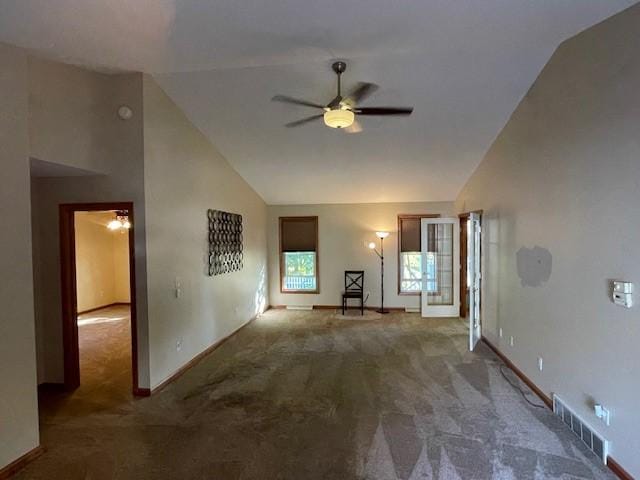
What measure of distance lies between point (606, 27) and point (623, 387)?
2572 mm

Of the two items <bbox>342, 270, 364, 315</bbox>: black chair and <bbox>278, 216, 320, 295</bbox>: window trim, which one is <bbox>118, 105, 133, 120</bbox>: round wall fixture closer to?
<bbox>278, 216, 320, 295</bbox>: window trim

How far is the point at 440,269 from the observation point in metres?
7.49

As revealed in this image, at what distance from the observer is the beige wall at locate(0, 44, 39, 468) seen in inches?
103

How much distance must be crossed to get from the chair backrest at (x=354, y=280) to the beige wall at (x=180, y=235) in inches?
109

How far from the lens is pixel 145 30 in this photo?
2729 mm

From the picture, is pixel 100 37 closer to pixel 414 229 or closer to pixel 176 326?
pixel 176 326

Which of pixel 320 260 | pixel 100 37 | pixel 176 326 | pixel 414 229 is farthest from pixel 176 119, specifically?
pixel 414 229

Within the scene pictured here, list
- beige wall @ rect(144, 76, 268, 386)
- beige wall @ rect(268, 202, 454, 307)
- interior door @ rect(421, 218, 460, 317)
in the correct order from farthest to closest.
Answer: beige wall @ rect(268, 202, 454, 307) < interior door @ rect(421, 218, 460, 317) < beige wall @ rect(144, 76, 268, 386)

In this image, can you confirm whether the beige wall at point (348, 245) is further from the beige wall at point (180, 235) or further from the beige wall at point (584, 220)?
the beige wall at point (584, 220)

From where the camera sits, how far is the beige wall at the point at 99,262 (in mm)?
7953

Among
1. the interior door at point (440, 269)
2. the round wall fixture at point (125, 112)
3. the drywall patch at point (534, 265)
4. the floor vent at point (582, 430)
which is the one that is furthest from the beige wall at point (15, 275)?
the interior door at point (440, 269)

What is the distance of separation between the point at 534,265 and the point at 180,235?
4045 millimetres

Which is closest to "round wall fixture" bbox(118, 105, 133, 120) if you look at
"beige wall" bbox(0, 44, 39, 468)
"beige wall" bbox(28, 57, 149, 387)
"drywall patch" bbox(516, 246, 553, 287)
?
"beige wall" bbox(28, 57, 149, 387)

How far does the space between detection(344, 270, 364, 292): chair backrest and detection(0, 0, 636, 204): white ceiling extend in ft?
8.89
